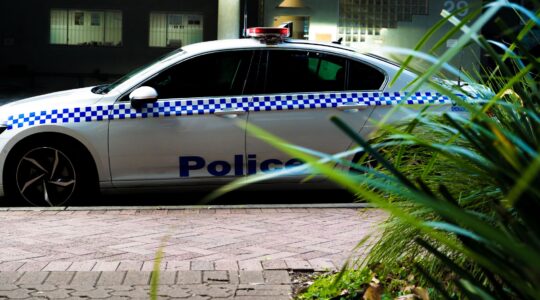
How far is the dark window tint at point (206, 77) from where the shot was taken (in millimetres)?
7371

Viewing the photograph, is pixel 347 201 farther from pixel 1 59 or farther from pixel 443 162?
pixel 1 59

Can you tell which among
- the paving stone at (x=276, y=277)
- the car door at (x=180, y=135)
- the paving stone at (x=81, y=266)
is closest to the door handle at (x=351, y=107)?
the car door at (x=180, y=135)

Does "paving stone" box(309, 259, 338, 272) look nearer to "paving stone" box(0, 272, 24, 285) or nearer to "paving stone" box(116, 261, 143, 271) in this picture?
"paving stone" box(116, 261, 143, 271)

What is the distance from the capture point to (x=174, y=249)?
5.37 metres

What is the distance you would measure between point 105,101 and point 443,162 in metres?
4.46

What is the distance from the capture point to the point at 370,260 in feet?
11.7

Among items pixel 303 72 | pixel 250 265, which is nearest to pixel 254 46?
pixel 303 72

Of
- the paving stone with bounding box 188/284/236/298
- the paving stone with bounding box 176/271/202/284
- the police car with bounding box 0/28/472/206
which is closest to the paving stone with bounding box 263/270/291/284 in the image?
the paving stone with bounding box 188/284/236/298

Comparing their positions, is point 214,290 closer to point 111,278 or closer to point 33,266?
point 111,278

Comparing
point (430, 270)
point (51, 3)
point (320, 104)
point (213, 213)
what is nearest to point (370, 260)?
point (430, 270)

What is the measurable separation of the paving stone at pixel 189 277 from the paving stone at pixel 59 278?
1.82 feet

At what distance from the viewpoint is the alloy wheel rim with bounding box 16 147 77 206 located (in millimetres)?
7219

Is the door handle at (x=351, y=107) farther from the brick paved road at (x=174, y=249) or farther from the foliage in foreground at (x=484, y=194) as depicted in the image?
the foliage in foreground at (x=484, y=194)

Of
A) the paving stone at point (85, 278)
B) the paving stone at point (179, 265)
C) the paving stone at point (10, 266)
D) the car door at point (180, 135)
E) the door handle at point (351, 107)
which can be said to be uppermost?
the door handle at point (351, 107)
